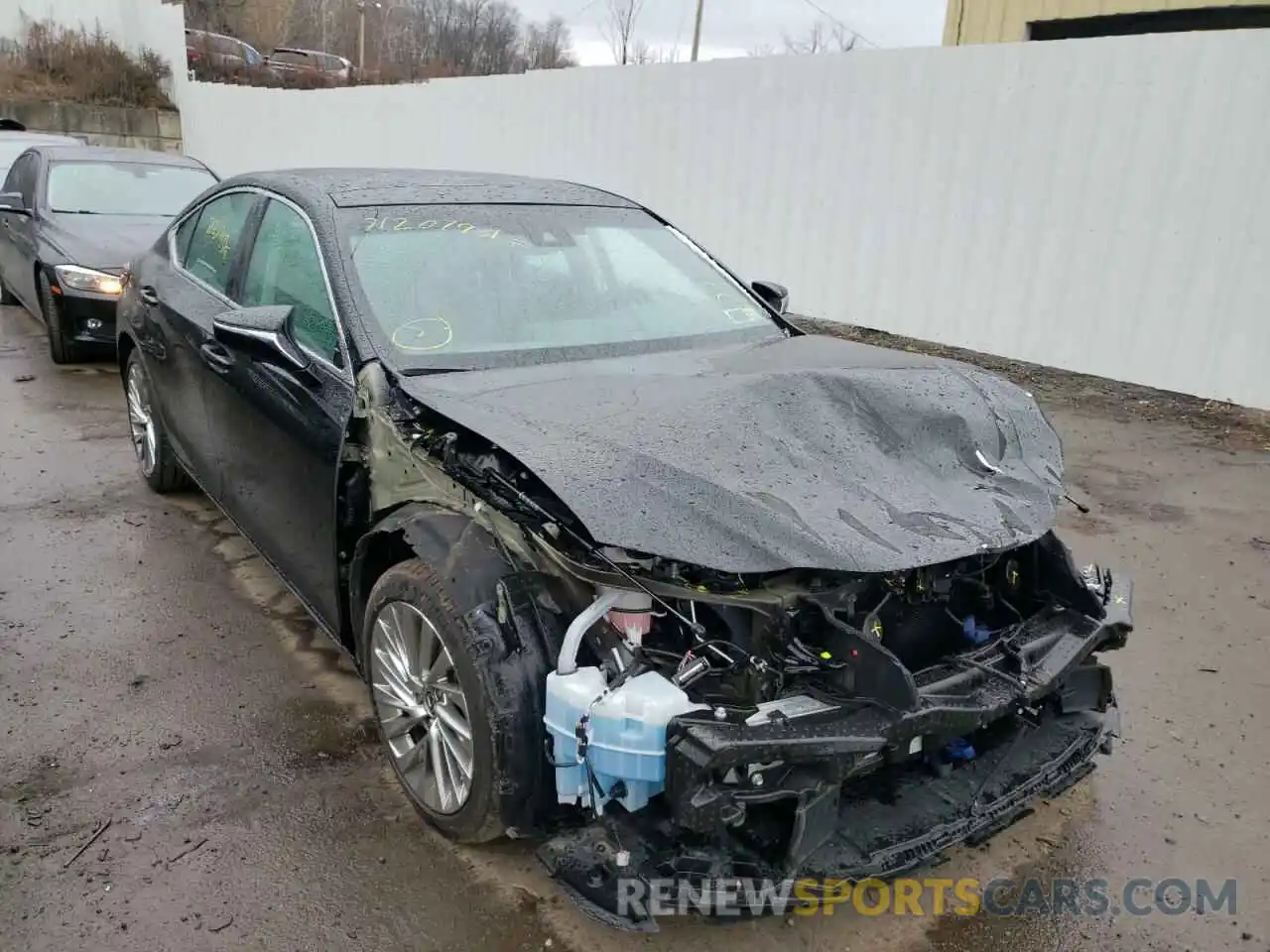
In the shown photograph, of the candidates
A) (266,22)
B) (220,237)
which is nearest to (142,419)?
(220,237)

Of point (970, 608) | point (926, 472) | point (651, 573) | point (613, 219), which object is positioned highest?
point (613, 219)

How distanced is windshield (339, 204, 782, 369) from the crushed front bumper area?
5.05ft

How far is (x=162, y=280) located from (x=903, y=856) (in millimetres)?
4113

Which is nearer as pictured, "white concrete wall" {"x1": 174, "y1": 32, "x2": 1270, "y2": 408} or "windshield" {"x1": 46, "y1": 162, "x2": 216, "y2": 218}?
"white concrete wall" {"x1": 174, "y1": 32, "x2": 1270, "y2": 408}

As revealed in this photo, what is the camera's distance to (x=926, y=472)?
2.65 meters

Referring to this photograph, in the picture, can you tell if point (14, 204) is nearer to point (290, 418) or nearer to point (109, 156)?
point (109, 156)

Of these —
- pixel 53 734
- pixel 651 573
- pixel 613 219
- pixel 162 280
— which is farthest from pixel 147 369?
pixel 651 573

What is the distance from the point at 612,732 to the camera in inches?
84.7

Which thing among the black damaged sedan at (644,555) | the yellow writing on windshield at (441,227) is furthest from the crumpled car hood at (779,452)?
the yellow writing on windshield at (441,227)

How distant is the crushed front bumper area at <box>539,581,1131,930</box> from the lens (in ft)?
6.85

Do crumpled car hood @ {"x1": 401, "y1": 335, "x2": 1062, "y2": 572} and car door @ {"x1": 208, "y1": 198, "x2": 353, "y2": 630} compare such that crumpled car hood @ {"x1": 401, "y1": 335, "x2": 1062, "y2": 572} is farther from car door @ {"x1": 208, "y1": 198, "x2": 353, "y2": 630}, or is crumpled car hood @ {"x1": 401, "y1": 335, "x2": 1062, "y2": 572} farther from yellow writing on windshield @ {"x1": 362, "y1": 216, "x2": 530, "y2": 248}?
yellow writing on windshield @ {"x1": 362, "y1": 216, "x2": 530, "y2": 248}

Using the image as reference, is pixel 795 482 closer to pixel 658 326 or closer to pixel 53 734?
pixel 658 326

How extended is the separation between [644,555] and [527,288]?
5.09ft

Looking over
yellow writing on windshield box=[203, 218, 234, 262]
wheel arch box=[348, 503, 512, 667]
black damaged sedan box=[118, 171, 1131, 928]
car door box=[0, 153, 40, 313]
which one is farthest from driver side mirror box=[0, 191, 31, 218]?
wheel arch box=[348, 503, 512, 667]
